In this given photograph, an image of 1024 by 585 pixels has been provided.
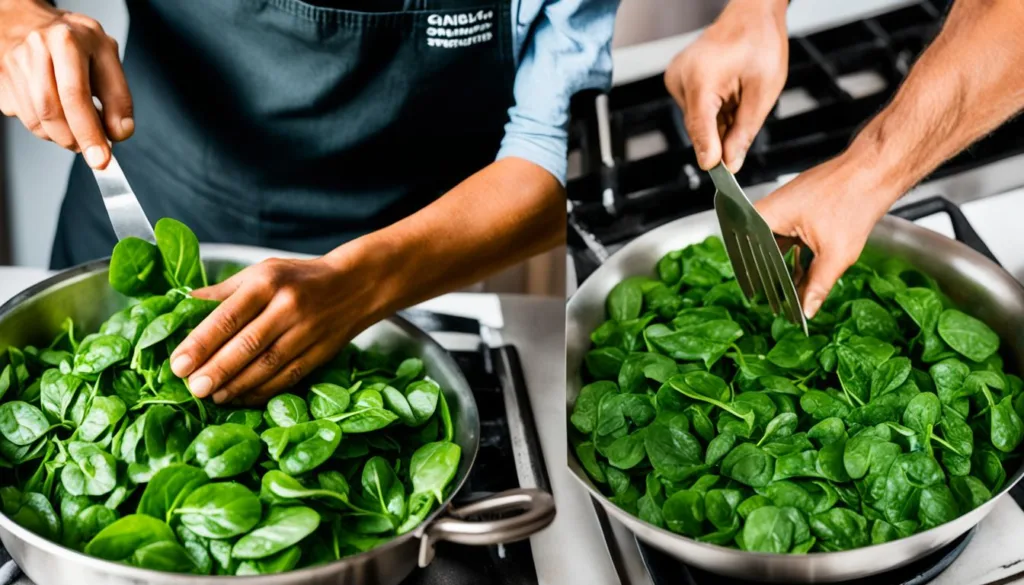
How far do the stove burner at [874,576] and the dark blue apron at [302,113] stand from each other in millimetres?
503

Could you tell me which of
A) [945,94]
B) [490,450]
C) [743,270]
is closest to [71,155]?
[490,450]

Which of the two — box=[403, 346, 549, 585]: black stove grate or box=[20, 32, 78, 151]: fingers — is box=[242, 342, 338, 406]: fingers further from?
box=[20, 32, 78, 151]: fingers

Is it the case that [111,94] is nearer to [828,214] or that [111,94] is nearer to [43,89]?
[43,89]

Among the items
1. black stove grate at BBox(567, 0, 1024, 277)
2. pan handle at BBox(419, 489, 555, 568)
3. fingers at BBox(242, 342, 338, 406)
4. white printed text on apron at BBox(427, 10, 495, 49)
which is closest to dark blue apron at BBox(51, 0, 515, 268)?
white printed text on apron at BBox(427, 10, 495, 49)

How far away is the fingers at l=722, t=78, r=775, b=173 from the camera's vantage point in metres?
0.68

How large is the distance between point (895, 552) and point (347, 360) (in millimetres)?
382

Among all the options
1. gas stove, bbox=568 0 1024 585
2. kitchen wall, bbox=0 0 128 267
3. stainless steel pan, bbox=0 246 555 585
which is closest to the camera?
stainless steel pan, bbox=0 246 555 585

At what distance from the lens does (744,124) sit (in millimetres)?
687

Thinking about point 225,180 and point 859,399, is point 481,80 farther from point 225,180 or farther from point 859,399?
point 859,399

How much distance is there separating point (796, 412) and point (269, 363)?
1.15 ft

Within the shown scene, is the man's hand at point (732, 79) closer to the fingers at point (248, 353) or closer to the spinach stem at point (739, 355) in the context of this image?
the spinach stem at point (739, 355)

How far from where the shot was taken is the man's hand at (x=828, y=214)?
2.09 feet

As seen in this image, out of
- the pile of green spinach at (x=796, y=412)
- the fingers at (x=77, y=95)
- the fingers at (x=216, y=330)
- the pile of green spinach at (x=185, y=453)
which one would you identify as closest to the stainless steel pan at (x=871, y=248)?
the pile of green spinach at (x=796, y=412)

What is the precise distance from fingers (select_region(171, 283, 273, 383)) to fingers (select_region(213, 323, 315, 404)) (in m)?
0.02
